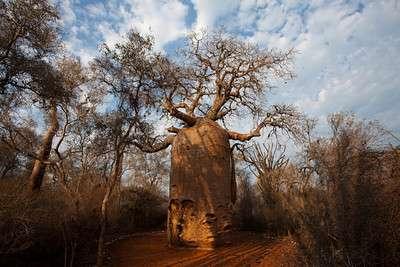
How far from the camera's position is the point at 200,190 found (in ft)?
31.1

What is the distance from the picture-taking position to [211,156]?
9.86 metres

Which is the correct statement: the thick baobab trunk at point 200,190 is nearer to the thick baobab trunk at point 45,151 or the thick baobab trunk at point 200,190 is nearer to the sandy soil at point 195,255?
the sandy soil at point 195,255

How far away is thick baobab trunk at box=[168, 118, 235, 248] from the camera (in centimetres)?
924

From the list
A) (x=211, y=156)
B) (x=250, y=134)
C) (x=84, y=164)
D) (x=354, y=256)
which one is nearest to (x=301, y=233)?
(x=354, y=256)

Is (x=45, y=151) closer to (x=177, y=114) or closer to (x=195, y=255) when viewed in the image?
(x=177, y=114)

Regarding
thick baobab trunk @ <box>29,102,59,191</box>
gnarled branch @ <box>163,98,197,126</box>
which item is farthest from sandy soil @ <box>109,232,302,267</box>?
gnarled branch @ <box>163,98,197,126</box>

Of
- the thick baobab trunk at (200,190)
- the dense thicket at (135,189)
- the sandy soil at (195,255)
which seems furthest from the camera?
the thick baobab trunk at (200,190)

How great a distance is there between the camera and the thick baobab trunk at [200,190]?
9.24m

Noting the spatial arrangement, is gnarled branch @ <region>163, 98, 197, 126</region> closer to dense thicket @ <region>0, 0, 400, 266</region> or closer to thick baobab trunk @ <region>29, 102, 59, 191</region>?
dense thicket @ <region>0, 0, 400, 266</region>

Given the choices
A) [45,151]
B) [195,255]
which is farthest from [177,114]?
[45,151]

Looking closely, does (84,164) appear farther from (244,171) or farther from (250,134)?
(244,171)

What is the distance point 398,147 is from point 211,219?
630 centimetres

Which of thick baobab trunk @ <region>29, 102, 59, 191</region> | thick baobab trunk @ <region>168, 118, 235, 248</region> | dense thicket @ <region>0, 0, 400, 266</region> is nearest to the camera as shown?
dense thicket @ <region>0, 0, 400, 266</region>

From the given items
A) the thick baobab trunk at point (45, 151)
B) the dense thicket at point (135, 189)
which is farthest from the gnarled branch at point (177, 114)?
the thick baobab trunk at point (45, 151)
